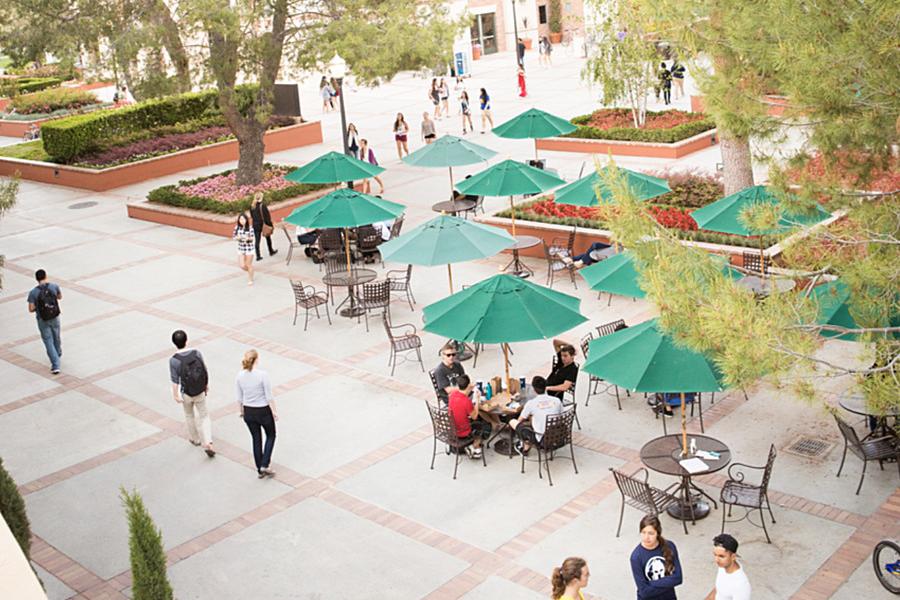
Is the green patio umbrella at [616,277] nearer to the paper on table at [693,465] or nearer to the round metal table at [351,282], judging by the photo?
the paper on table at [693,465]

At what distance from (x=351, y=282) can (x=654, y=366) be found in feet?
28.7

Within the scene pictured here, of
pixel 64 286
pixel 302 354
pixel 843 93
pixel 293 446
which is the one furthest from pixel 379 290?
pixel 843 93

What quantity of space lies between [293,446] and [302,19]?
52.0ft

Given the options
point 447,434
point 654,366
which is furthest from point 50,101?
point 654,366

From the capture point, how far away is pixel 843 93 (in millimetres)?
9320

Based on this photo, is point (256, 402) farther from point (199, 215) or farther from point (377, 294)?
point (199, 215)

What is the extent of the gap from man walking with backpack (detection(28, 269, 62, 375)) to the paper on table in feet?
34.6

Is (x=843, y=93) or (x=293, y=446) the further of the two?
(x=293, y=446)

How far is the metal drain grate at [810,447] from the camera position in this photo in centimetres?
1291

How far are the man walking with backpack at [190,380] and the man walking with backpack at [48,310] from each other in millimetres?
4307

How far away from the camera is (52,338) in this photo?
1762 centimetres

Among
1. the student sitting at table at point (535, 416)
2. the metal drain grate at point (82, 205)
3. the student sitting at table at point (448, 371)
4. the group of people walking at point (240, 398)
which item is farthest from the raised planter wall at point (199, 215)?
the student sitting at table at point (535, 416)

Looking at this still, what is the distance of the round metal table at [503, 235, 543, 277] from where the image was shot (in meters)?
20.2

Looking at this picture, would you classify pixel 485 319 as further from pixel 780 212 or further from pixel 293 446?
pixel 780 212
